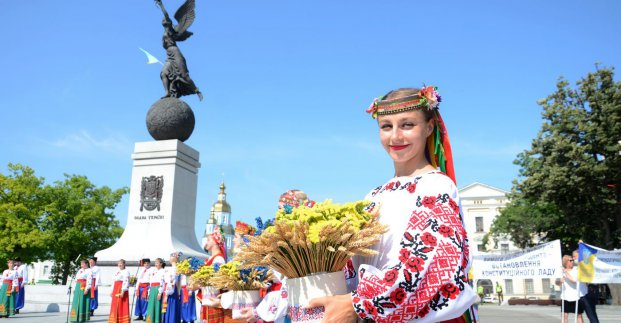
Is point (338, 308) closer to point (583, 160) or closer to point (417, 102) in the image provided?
point (417, 102)

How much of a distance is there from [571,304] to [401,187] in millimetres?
10152

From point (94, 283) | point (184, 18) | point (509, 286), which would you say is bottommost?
point (509, 286)

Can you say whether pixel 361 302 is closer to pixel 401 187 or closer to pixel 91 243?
pixel 401 187

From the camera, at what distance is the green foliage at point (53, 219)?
35.6m

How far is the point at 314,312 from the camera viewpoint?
7.31ft

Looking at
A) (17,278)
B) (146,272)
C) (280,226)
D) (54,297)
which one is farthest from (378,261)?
(54,297)

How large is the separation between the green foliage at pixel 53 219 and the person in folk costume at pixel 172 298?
28.1 meters

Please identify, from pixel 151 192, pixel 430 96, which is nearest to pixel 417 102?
pixel 430 96

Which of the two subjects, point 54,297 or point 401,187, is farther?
point 54,297

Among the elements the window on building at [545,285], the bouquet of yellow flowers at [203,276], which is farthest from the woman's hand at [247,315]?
the window on building at [545,285]

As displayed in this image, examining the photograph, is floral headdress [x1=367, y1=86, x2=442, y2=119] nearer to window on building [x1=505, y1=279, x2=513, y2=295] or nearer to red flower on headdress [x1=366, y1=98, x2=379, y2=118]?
red flower on headdress [x1=366, y1=98, x2=379, y2=118]

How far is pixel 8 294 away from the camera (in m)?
15.1

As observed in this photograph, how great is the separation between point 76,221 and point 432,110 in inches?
1588

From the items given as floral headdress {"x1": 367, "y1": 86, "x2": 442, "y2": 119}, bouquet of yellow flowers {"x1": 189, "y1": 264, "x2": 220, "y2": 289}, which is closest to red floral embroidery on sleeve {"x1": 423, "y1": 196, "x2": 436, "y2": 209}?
floral headdress {"x1": 367, "y1": 86, "x2": 442, "y2": 119}
